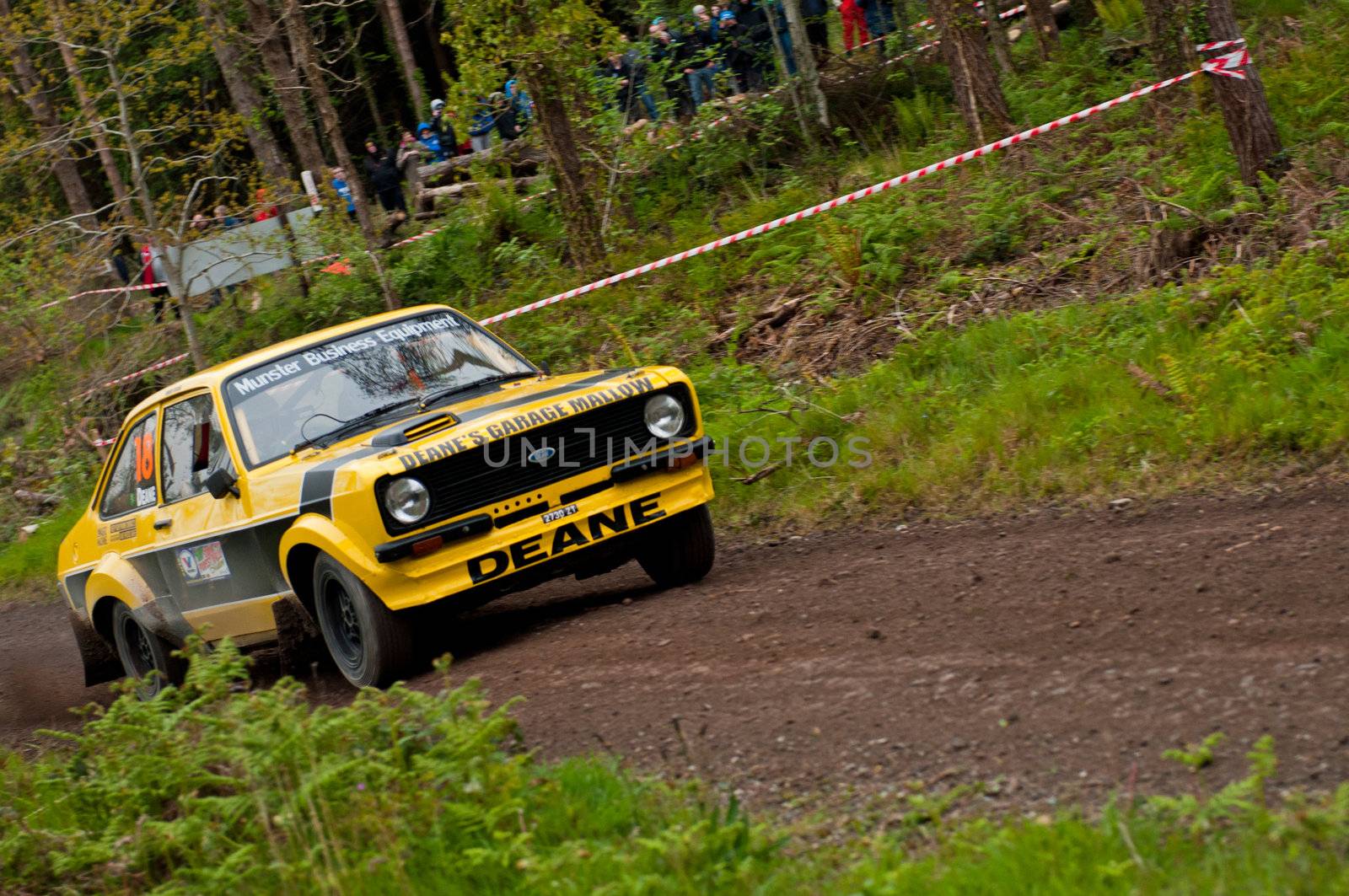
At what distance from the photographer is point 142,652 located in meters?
8.20

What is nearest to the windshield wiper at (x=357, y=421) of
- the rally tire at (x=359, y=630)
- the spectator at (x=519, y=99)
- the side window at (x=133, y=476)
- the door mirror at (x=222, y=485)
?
the door mirror at (x=222, y=485)

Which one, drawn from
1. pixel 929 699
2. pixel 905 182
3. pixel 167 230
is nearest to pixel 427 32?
pixel 167 230

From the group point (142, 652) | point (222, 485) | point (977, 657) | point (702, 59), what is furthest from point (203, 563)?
point (702, 59)

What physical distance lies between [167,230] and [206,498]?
28.9 ft

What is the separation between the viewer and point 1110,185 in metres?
11.1

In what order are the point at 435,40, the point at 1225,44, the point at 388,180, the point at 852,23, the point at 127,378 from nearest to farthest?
1. the point at 1225,44
2. the point at 852,23
3. the point at 127,378
4. the point at 388,180
5. the point at 435,40

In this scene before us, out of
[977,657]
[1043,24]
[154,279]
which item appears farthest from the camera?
[154,279]

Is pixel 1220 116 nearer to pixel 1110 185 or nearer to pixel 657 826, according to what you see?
pixel 1110 185

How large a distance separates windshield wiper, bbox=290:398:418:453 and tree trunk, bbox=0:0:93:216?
8.47 metres

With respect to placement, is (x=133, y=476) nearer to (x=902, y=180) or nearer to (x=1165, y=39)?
(x=902, y=180)

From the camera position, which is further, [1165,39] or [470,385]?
[1165,39]

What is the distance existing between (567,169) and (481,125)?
2.32 m

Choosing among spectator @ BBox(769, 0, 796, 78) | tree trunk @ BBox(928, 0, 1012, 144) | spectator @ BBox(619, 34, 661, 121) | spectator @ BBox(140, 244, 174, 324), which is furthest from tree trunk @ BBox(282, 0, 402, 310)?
tree trunk @ BBox(928, 0, 1012, 144)

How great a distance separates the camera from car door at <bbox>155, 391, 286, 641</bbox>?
6.86 m
